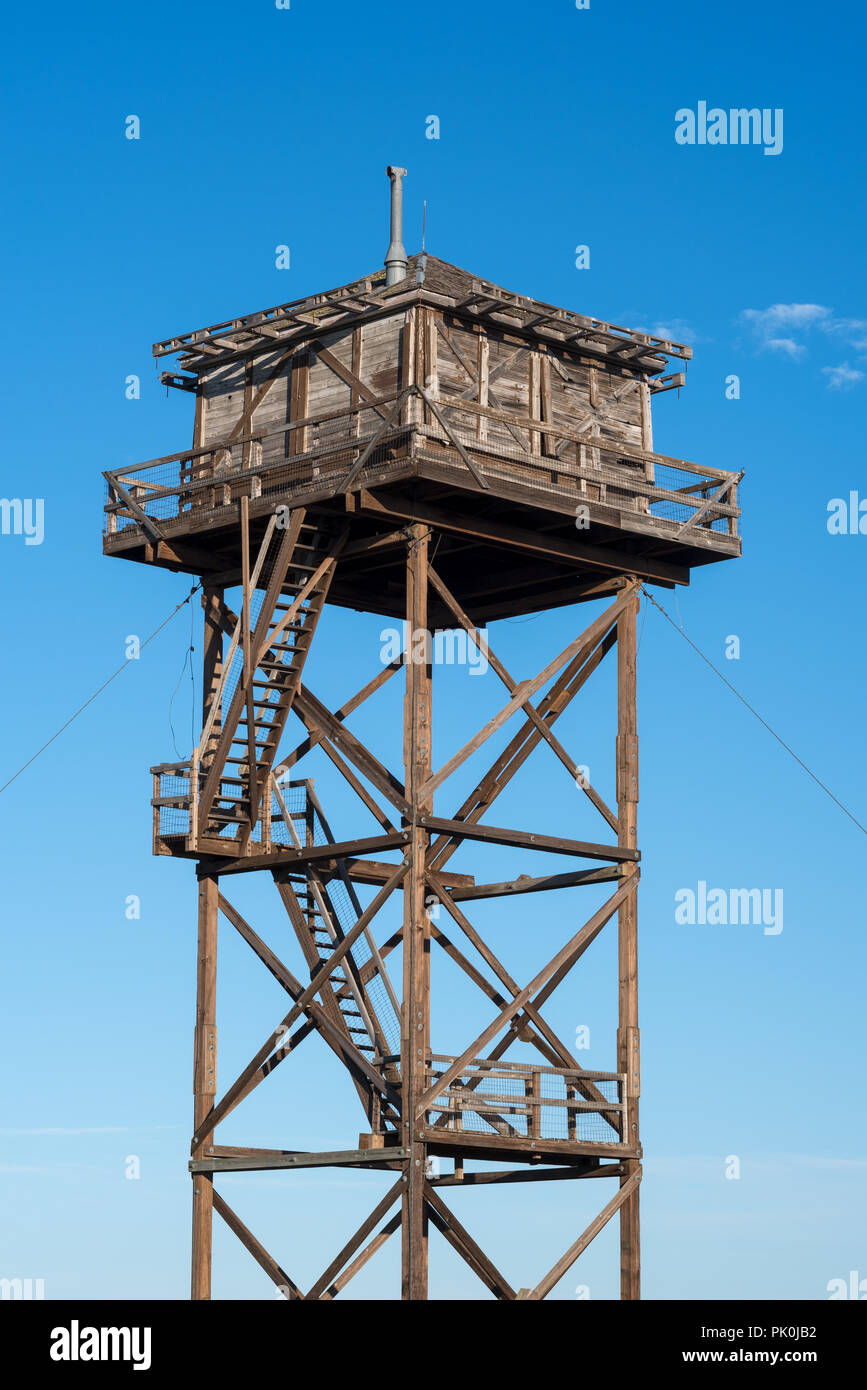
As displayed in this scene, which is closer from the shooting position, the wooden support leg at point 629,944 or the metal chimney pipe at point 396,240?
the wooden support leg at point 629,944

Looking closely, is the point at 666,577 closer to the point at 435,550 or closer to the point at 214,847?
the point at 435,550

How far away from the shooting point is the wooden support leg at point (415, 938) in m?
44.2

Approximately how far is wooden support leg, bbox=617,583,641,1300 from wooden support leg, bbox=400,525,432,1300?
3338mm

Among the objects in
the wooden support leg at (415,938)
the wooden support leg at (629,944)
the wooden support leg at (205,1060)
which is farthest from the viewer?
the wooden support leg at (205,1060)

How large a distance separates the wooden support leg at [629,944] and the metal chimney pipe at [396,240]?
6.74 m

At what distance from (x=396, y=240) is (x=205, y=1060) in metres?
14.2

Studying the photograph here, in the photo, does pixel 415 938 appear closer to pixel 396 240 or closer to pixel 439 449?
pixel 439 449

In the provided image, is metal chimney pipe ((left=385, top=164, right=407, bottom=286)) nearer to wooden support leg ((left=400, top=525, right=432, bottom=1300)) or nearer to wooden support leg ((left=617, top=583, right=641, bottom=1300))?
wooden support leg ((left=400, top=525, right=432, bottom=1300))

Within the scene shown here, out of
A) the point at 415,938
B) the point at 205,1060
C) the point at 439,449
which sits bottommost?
the point at 205,1060

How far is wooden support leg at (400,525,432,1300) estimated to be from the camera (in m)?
44.2

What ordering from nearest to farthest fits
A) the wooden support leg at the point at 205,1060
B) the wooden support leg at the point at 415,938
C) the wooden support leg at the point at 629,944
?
1. the wooden support leg at the point at 415,938
2. the wooden support leg at the point at 629,944
3. the wooden support leg at the point at 205,1060

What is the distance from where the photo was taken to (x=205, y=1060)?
162ft

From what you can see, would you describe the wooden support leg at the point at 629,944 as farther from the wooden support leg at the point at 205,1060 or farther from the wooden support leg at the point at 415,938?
the wooden support leg at the point at 205,1060

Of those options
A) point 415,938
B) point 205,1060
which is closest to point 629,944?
point 415,938
